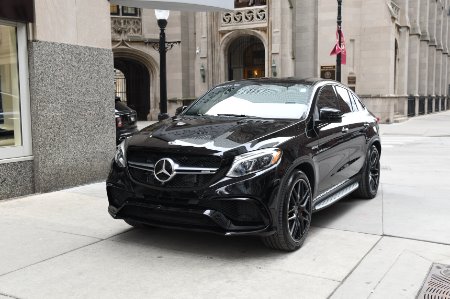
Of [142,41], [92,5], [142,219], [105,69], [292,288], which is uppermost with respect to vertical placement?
[142,41]

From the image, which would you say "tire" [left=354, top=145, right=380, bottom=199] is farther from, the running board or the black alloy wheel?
the running board

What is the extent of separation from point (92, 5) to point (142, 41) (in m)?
21.2

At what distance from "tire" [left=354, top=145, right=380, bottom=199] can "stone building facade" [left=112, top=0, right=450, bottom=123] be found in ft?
64.3

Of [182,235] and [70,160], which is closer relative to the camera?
[182,235]

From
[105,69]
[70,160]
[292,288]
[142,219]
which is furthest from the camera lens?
[105,69]

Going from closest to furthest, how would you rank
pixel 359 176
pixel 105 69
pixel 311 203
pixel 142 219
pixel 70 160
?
pixel 142 219 → pixel 311 203 → pixel 359 176 → pixel 70 160 → pixel 105 69

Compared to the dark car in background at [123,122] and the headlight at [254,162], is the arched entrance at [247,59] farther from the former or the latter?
the headlight at [254,162]

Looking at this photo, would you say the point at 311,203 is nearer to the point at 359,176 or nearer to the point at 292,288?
the point at 292,288

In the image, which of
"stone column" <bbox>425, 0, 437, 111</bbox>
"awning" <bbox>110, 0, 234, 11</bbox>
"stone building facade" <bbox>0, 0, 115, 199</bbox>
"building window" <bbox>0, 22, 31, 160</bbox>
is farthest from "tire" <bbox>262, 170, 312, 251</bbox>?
"stone column" <bbox>425, 0, 437, 111</bbox>

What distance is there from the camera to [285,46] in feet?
89.5

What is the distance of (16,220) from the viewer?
6266 millimetres

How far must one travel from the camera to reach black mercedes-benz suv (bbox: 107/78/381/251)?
15.1ft

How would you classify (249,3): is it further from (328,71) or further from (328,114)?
(328,114)

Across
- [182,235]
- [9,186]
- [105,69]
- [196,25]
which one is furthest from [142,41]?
[182,235]
